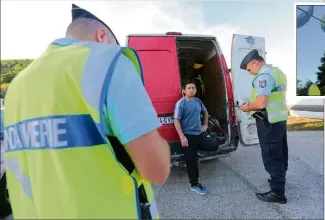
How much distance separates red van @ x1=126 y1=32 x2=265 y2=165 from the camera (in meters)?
3.39

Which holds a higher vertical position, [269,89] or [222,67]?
[222,67]

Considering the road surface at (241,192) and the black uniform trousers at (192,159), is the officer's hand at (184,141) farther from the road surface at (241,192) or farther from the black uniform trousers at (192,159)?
the road surface at (241,192)

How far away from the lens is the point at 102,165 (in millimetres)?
710

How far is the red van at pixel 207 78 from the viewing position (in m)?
3.39

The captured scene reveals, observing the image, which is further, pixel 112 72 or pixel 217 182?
pixel 217 182

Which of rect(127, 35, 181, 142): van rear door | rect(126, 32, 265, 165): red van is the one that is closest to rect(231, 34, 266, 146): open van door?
rect(126, 32, 265, 165): red van

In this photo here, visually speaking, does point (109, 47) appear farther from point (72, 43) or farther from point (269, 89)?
point (269, 89)

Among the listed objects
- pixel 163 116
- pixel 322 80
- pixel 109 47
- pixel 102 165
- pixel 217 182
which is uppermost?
pixel 109 47

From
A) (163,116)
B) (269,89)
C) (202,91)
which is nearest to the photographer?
(269,89)

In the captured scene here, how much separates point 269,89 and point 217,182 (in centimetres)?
145

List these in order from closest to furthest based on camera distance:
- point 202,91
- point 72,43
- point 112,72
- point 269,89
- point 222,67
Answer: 1. point 112,72
2. point 72,43
3. point 269,89
4. point 222,67
5. point 202,91

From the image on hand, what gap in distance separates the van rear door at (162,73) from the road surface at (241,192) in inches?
29.4

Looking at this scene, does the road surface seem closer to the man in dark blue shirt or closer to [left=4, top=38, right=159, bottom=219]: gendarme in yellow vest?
the man in dark blue shirt

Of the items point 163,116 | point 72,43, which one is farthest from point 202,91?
point 72,43
